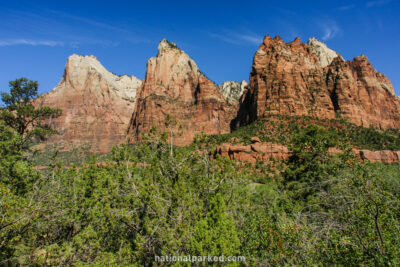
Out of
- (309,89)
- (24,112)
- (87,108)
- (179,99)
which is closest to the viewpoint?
(24,112)

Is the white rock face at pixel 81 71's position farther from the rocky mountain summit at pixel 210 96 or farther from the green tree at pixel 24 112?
the green tree at pixel 24 112

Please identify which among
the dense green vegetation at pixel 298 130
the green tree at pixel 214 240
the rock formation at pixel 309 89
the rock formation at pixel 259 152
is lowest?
the green tree at pixel 214 240

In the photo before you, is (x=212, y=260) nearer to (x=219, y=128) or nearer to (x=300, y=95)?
(x=300, y=95)

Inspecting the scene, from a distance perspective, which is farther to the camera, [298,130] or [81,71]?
[81,71]

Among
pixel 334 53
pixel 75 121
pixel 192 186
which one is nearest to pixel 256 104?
pixel 192 186

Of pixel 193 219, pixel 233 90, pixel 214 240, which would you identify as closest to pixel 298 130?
pixel 193 219

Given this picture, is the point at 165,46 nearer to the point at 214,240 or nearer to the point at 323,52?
the point at 323,52

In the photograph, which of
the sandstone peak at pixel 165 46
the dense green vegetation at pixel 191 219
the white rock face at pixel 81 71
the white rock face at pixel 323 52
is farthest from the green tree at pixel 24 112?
the white rock face at pixel 323 52
